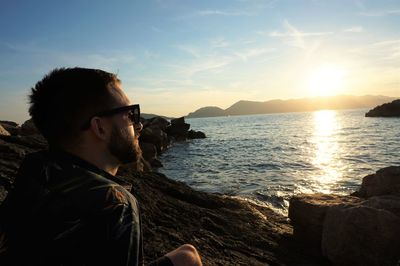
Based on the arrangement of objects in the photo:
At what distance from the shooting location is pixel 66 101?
235 centimetres

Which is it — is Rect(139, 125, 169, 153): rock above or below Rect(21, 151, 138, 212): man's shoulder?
below

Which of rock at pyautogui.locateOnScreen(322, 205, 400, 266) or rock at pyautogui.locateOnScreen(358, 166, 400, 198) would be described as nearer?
rock at pyautogui.locateOnScreen(322, 205, 400, 266)

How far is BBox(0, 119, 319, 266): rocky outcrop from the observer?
5.46 m

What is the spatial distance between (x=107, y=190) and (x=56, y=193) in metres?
0.27

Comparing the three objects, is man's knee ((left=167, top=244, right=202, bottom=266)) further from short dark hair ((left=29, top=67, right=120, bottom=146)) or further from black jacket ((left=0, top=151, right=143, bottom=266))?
short dark hair ((left=29, top=67, right=120, bottom=146))

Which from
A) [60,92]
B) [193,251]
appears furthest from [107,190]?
[193,251]

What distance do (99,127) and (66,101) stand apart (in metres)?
0.27

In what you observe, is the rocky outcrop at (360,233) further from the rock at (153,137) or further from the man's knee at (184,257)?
the rock at (153,137)

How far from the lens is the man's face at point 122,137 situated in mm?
2447

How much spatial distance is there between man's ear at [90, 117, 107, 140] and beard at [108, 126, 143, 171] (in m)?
0.06

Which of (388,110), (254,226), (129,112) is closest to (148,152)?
(254,226)

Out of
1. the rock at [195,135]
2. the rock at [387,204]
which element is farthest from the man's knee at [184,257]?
the rock at [195,135]

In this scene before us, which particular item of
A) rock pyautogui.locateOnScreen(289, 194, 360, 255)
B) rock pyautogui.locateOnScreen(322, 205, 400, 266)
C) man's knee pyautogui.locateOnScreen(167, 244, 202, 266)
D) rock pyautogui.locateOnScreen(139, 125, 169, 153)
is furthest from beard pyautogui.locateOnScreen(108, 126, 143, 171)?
rock pyautogui.locateOnScreen(139, 125, 169, 153)

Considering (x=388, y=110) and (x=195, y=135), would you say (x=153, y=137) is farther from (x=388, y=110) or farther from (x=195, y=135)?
(x=388, y=110)
